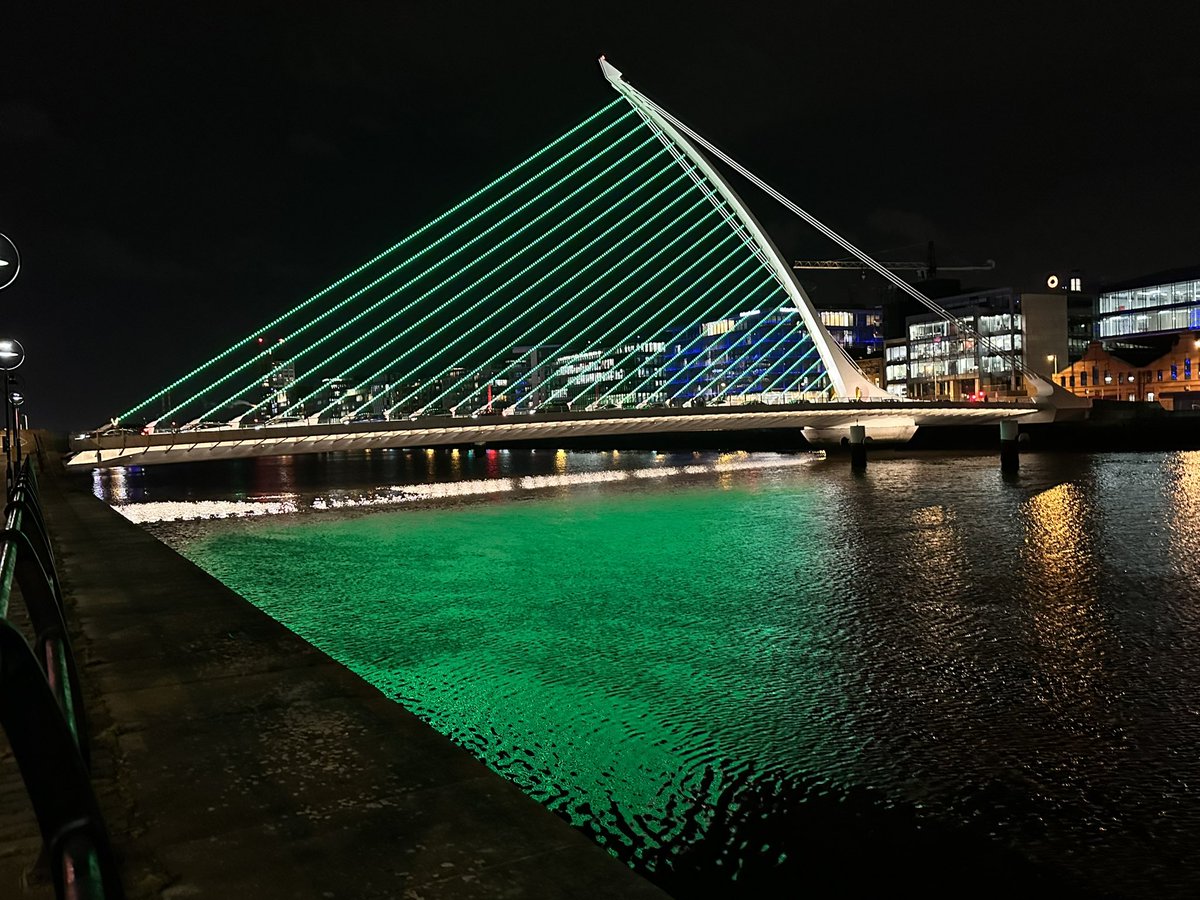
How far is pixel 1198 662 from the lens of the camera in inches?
355

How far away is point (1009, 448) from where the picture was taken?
37.8 metres

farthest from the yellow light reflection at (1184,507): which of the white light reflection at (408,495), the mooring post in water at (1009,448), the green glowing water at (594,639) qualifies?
the white light reflection at (408,495)

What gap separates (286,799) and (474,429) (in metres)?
29.5

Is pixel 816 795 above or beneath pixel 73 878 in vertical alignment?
beneath

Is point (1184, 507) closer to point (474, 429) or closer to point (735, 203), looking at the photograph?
point (474, 429)

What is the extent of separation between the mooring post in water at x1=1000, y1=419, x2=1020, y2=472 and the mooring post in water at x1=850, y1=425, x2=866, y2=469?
548 centimetres

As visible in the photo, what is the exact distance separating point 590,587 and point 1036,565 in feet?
23.8

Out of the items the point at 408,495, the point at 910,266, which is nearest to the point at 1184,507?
the point at 408,495

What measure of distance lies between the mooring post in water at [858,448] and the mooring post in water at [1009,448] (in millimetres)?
5484

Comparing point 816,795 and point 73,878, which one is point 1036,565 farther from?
point 73,878

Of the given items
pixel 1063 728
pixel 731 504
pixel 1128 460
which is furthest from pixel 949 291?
pixel 1063 728

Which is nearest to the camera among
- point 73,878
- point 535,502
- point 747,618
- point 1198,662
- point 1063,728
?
point 73,878

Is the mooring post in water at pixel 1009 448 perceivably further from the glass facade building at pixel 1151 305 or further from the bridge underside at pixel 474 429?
the glass facade building at pixel 1151 305

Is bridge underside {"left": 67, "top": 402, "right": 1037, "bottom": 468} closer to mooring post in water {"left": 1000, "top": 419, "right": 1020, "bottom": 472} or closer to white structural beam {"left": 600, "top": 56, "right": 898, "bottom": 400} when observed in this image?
white structural beam {"left": 600, "top": 56, "right": 898, "bottom": 400}
